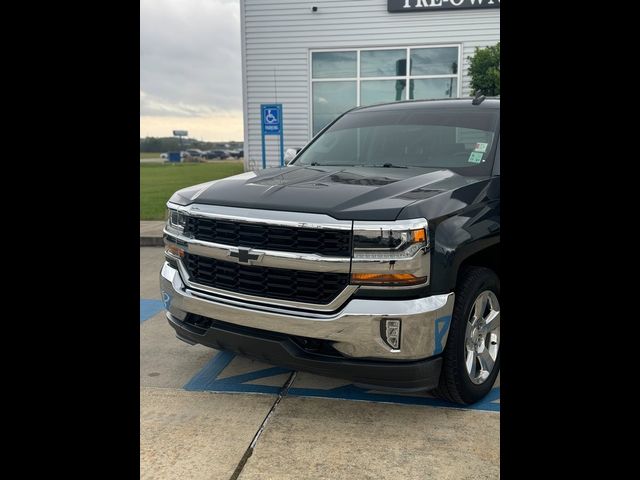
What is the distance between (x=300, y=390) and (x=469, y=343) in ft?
3.59

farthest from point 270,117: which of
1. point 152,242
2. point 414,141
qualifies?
point 414,141

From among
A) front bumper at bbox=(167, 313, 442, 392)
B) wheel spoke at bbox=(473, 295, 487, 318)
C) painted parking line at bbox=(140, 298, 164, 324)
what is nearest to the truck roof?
wheel spoke at bbox=(473, 295, 487, 318)

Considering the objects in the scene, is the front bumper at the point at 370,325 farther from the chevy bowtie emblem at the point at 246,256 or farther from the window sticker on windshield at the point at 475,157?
the window sticker on windshield at the point at 475,157

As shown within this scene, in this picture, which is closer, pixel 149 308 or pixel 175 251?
pixel 175 251

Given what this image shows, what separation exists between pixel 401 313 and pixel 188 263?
53.3 inches

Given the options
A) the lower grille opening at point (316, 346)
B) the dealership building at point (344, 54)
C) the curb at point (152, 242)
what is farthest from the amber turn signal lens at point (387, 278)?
the dealership building at point (344, 54)

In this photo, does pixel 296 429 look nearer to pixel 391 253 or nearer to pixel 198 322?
pixel 198 322

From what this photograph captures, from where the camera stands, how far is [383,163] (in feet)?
12.8

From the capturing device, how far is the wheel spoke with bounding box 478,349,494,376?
10.6 ft

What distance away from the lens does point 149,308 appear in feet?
17.8

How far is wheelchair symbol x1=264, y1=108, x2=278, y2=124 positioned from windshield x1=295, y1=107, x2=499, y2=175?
8537 millimetres

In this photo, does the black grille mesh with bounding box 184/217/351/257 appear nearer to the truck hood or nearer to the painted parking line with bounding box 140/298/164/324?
the truck hood

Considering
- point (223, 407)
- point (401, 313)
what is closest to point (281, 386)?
point (223, 407)
